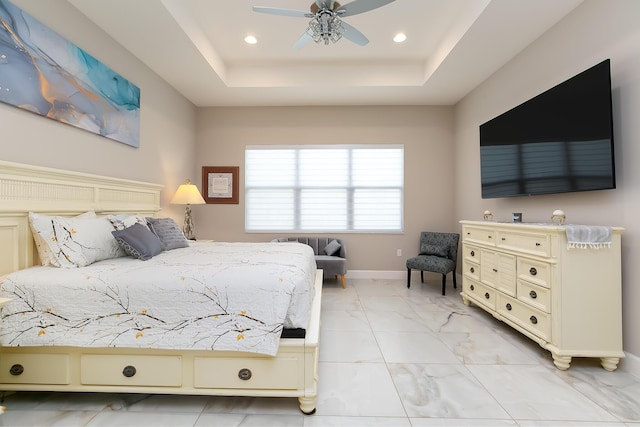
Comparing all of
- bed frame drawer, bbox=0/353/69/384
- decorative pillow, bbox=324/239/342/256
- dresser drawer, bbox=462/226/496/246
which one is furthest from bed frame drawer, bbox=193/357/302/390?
decorative pillow, bbox=324/239/342/256

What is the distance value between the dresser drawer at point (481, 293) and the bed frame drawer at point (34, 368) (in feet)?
10.7

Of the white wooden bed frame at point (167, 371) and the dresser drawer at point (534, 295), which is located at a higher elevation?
the dresser drawer at point (534, 295)

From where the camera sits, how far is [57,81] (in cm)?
209

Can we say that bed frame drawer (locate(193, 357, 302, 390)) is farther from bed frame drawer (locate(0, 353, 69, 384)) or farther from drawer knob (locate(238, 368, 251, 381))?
bed frame drawer (locate(0, 353, 69, 384))

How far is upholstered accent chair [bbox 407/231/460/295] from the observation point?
359cm

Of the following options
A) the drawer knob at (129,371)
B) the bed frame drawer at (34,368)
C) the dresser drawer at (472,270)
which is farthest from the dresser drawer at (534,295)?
the bed frame drawer at (34,368)

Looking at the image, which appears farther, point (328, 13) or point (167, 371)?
point (328, 13)

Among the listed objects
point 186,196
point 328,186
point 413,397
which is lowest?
point 413,397

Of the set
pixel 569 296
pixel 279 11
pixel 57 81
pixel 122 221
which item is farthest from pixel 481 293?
pixel 57 81

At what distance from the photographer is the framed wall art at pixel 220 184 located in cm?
445

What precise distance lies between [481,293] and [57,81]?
4.22 meters

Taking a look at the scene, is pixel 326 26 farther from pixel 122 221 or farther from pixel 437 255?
pixel 437 255

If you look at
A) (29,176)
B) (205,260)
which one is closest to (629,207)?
(205,260)

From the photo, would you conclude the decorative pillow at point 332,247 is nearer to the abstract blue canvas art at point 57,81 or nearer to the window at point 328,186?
the window at point 328,186
